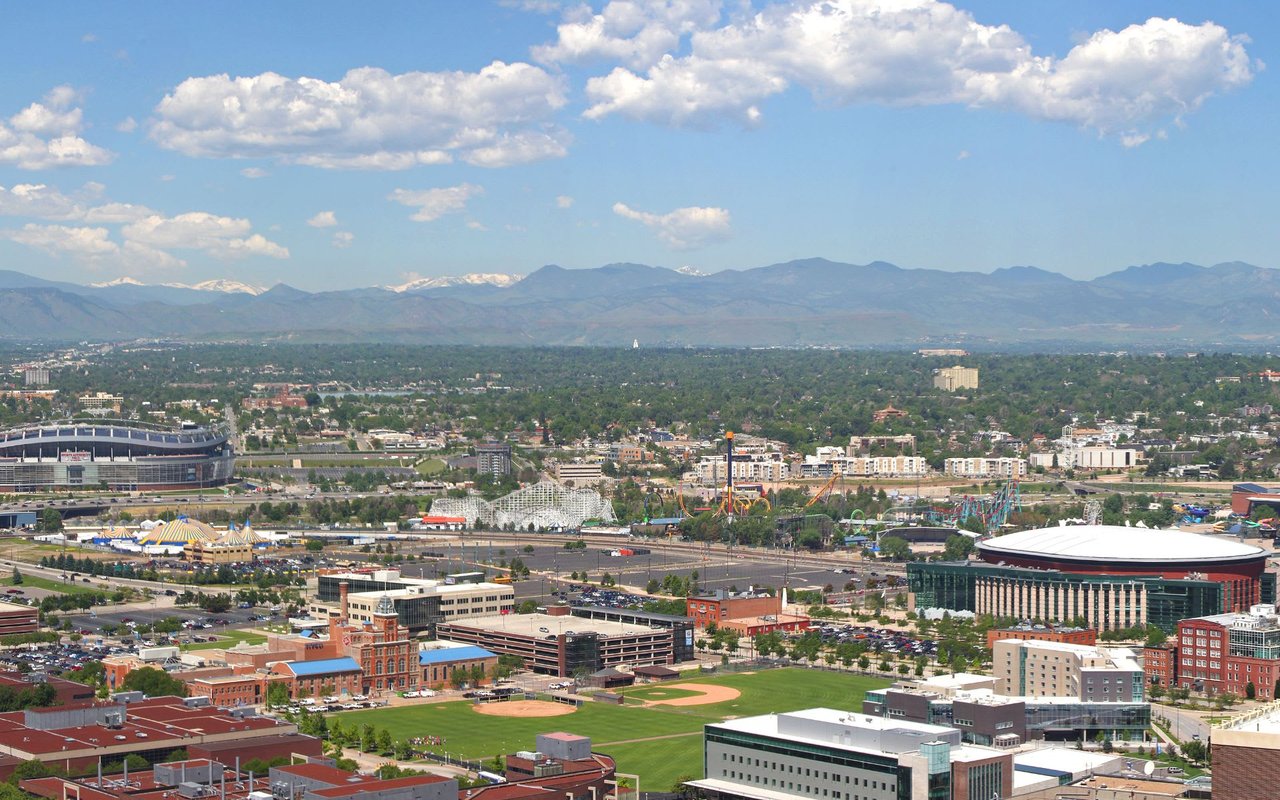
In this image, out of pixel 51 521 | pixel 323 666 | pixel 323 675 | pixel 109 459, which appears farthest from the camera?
pixel 109 459

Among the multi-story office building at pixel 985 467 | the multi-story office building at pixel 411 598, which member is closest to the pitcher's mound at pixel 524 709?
the multi-story office building at pixel 411 598

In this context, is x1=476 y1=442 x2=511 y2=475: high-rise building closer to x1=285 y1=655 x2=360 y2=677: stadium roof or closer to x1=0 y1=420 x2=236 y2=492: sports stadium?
x1=0 y1=420 x2=236 y2=492: sports stadium

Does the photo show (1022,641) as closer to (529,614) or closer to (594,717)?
(594,717)

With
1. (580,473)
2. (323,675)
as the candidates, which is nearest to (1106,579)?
(323,675)

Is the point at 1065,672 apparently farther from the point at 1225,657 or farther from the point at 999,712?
the point at 999,712

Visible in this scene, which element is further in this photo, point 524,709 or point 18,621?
point 18,621

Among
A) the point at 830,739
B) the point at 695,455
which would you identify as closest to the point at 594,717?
the point at 830,739

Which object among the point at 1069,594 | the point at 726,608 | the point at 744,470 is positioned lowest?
the point at 726,608
